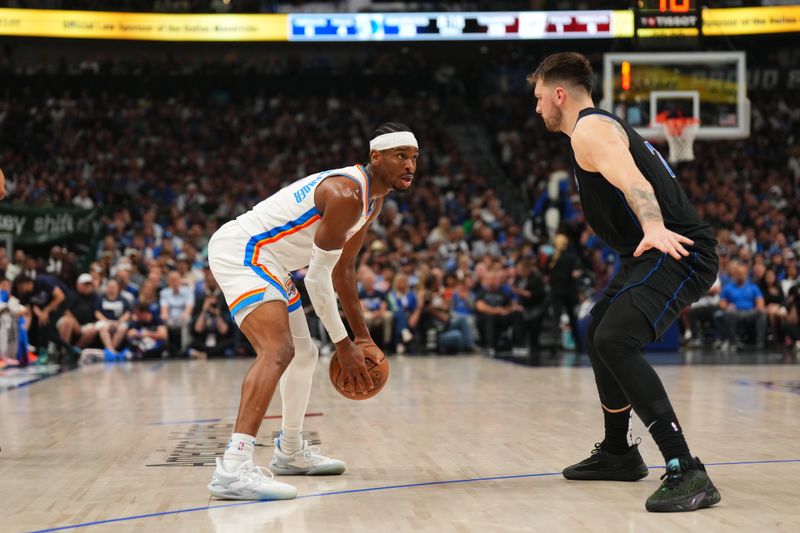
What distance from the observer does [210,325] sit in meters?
15.8

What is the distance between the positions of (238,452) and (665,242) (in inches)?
82.3

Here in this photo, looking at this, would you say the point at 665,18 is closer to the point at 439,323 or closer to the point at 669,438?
the point at 439,323

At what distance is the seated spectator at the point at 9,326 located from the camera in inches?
525

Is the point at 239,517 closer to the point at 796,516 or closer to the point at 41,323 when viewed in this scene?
the point at 796,516

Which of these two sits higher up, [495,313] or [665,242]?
[665,242]

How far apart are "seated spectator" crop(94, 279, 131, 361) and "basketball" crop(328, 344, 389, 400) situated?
35.4 feet

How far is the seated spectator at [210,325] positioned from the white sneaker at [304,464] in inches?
403

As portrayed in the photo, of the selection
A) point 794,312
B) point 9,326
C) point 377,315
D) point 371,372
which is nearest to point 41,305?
point 9,326

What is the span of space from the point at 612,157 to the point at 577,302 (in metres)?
11.4

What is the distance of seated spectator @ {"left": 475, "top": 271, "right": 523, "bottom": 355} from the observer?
1669cm

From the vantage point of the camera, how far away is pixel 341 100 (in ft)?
90.5

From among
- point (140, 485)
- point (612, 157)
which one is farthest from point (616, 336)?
point (140, 485)

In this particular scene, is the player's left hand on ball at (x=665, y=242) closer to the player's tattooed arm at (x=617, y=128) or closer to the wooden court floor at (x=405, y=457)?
the player's tattooed arm at (x=617, y=128)

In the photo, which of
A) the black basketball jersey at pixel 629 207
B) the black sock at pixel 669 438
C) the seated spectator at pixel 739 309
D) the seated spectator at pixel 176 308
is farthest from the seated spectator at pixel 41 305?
the black sock at pixel 669 438
